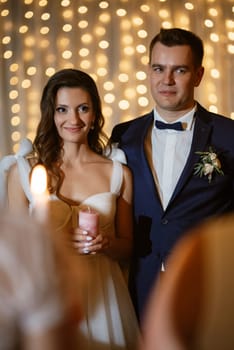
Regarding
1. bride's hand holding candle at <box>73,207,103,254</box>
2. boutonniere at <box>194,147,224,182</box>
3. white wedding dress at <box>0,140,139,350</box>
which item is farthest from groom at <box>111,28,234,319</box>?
bride's hand holding candle at <box>73,207,103,254</box>

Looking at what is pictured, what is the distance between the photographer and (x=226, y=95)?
3172 mm

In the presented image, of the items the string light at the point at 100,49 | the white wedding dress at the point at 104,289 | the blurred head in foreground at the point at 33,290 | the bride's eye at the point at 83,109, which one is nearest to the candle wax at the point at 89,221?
the white wedding dress at the point at 104,289

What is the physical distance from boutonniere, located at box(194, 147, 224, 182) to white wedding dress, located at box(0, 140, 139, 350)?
311 millimetres

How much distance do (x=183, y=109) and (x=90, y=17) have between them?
110cm

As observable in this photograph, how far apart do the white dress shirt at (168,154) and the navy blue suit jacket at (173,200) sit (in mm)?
34

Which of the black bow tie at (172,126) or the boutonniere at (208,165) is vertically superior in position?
the black bow tie at (172,126)

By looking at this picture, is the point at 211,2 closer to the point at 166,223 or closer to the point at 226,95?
the point at 226,95

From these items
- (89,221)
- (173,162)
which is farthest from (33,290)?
(173,162)

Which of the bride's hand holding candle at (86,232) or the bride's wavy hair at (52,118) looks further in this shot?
the bride's wavy hair at (52,118)

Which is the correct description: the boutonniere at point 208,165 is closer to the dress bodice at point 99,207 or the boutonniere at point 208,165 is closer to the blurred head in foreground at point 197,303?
the dress bodice at point 99,207

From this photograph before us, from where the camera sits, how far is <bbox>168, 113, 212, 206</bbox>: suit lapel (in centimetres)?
219

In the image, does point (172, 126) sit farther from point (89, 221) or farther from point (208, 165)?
point (89, 221)

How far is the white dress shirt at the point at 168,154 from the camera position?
223 cm

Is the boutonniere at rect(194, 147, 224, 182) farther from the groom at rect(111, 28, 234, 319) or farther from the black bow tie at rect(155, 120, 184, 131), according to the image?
the black bow tie at rect(155, 120, 184, 131)
